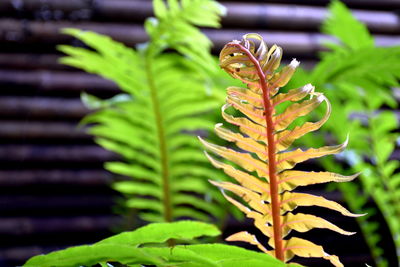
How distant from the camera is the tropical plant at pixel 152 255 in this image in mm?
323

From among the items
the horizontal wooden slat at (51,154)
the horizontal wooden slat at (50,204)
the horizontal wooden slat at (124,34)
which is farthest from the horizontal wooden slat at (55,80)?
the horizontal wooden slat at (50,204)

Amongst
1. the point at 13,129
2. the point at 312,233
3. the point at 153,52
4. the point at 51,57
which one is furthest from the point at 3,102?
the point at 312,233

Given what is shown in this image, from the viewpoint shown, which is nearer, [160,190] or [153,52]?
[153,52]

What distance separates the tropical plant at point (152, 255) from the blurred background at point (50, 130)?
1.57m

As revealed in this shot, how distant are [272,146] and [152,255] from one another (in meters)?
0.16

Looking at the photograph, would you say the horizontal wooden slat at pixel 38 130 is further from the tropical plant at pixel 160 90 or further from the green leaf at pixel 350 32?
the green leaf at pixel 350 32

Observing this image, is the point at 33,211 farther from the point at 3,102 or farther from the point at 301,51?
→ the point at 301,51

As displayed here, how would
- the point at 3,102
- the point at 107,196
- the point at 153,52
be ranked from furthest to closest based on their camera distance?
the point at 107,196 < the point at 3,102 < the point at 153,52

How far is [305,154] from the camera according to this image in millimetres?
415

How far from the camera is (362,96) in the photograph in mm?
1423

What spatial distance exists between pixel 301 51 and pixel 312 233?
794 mm

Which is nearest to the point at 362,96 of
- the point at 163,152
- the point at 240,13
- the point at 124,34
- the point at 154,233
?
the point at 163,152

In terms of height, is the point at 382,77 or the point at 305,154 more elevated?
the point at 382,77

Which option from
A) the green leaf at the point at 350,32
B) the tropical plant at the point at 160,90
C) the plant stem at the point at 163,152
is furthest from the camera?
the green leaf at the point at 350,32
